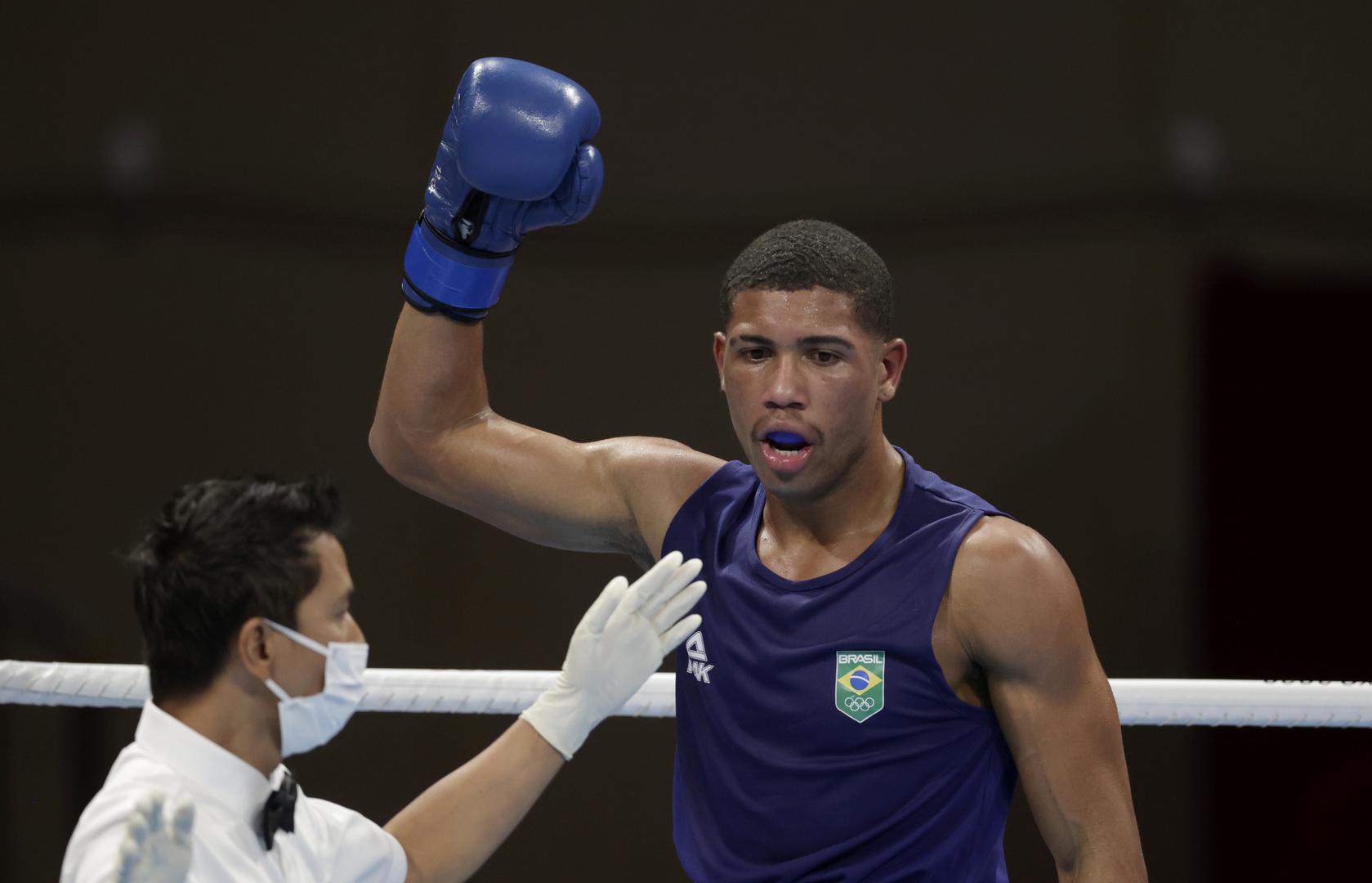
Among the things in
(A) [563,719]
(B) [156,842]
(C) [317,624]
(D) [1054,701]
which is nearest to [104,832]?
(B) [156,842]

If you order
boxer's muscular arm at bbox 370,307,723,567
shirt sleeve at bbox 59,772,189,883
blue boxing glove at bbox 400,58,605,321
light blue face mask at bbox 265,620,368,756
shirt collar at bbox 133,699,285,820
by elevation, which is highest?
blue boxing glove at bbox 400,58,605,321

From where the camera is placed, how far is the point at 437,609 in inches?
167

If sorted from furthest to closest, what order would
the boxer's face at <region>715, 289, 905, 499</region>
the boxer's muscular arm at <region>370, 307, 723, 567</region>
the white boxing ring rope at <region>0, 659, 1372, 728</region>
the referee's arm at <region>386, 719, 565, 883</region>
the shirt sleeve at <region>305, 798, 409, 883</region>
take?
the white boxing ring rope at <region>0, 659, 1372, 728</region>, the boxer's muscular arm at <region>370, 307, 723, 567</region>, the boxer's face at <region>715, 289, 905, 499</region>, the referee's arm at <region>386, 719, 565, 883</region>, the shirt sleeve at <region>305, 798, 409, 883</region>

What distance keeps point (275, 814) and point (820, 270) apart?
0.96 meters

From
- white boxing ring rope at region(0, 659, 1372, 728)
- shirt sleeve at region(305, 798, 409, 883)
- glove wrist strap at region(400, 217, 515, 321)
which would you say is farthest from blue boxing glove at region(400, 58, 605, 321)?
shirt sleeve at region(305, 798, 409, 883)

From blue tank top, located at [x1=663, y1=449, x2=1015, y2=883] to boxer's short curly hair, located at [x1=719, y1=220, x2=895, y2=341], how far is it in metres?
0.26

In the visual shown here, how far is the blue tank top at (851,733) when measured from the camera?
1.79 meters

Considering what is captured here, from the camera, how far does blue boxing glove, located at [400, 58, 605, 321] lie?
196cm

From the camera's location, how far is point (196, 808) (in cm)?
145

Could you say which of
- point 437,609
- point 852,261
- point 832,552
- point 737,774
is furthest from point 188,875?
point 437,609

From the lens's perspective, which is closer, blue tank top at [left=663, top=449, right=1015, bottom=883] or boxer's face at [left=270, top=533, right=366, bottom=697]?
boxer's face at [left=270, top=533, right=366, bottom=697]

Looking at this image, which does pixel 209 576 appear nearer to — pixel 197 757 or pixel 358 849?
pixel 197 757

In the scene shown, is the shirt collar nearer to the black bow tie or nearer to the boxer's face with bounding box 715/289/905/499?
the black bow tie

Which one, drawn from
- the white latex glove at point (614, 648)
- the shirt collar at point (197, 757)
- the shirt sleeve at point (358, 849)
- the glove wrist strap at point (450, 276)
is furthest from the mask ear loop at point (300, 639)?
the glove wrist strap at point (450, 276)
